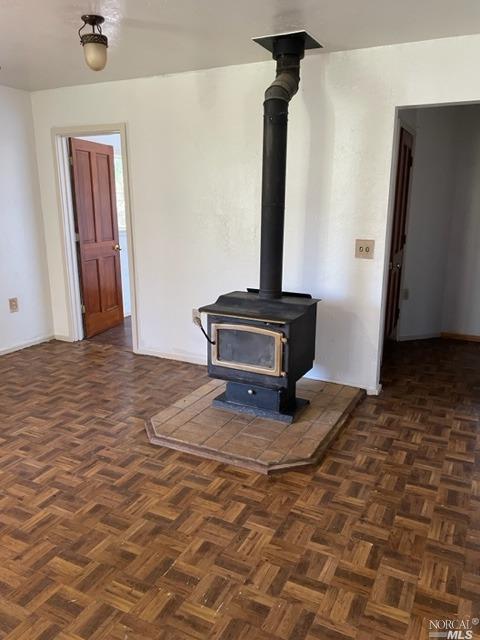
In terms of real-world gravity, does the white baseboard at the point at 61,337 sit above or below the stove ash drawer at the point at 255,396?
below

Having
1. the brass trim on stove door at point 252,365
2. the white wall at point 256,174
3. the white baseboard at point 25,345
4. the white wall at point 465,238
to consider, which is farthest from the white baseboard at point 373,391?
the white baseboard at point 25,345

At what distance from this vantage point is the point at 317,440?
8.65 feet

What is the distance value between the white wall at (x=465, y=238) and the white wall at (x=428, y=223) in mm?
55

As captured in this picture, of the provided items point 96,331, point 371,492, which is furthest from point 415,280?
point 96,331

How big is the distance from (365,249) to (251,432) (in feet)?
4.70

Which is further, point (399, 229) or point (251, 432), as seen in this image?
point (399, 229)

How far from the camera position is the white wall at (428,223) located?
4309mm

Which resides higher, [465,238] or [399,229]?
[399,229]

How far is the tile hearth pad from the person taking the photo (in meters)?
2.48

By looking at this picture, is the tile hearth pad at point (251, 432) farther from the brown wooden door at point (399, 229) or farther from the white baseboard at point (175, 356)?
the brown wooden door at point (399, 229)

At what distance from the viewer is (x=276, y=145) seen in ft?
9.12

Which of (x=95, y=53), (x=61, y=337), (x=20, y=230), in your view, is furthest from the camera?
(x=61, y=337)

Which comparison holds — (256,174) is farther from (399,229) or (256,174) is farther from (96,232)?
(96,232)

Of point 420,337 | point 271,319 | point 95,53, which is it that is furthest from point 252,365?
point 420,337
